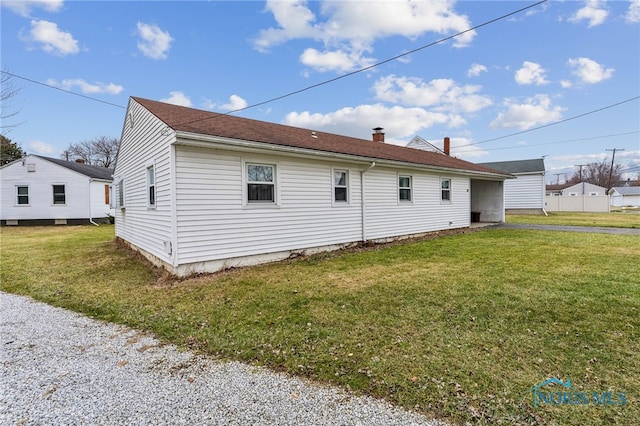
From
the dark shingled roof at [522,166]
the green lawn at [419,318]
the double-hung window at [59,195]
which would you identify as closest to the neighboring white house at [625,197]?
the dark shingled roof at [522,166]

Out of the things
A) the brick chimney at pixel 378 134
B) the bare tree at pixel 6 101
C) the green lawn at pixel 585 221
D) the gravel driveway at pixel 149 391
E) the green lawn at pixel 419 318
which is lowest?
the gravel driveway at pixel 149 391

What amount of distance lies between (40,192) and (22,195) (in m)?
1.16

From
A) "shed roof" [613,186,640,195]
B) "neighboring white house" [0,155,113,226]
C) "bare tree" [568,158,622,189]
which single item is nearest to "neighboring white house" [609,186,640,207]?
"shed roof" [613,186,640,195]

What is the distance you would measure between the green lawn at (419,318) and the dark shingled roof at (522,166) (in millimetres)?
17442

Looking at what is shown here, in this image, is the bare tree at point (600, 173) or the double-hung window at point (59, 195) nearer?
the double-hung window at point (59, 195)

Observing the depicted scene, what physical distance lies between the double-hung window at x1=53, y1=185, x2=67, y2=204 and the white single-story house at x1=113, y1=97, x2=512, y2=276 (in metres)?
11.2

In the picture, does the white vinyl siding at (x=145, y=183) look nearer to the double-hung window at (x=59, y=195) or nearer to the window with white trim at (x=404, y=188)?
the window with white trim at (x=404, y=188)

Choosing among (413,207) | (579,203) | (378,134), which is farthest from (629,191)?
(413,207)

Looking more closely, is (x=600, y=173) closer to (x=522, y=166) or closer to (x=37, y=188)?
(x=522, y=166)

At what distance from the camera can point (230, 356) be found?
3311mm

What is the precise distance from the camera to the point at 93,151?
41562 mm

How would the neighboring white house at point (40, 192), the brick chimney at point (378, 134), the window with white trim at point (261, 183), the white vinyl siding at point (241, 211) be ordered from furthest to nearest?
the neighboring white house at point (40, 192) < the brick chimney at point (378, 134) < the window with white trim at point (261, 183) < the white vinyl siding at point (241, 211)

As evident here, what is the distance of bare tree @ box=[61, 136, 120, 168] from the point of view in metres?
41.4

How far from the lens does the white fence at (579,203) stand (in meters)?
27.1
